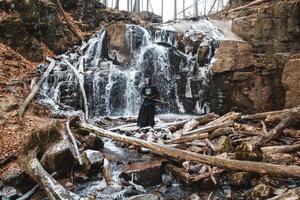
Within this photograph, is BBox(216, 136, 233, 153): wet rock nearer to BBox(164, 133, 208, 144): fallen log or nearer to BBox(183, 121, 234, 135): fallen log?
BBox(164, 133, 208, 144): fallen log

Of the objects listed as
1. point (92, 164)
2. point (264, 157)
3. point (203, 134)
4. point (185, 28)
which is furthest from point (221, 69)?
point (92, 164)

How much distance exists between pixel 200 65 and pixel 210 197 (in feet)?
36.6

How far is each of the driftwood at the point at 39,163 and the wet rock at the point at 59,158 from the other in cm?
24

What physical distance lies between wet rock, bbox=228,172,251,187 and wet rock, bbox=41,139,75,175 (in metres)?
3.59

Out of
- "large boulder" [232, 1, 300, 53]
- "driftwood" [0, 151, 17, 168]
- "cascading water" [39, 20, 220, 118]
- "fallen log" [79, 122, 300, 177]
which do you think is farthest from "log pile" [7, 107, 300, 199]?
"large boulder" [232, 1, 300, 53]

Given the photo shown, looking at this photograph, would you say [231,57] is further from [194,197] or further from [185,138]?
[194,197]

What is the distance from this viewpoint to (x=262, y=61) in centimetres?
1612

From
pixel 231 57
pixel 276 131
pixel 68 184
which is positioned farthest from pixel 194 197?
pixel 231 57

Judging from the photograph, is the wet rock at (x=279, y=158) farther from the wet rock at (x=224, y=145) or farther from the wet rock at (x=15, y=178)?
the wet rock at (x=15, y=178)

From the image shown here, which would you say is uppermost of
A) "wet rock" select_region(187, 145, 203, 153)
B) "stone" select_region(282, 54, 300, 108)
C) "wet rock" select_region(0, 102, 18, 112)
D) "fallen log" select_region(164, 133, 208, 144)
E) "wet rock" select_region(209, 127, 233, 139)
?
"stone" select_region(282, 54, 300, 108)

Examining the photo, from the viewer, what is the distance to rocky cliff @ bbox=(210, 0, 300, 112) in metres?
15.9

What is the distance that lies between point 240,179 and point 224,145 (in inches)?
55.9

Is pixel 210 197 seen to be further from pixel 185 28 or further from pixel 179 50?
pixel 185 28

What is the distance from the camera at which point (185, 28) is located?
21141 millimetres
